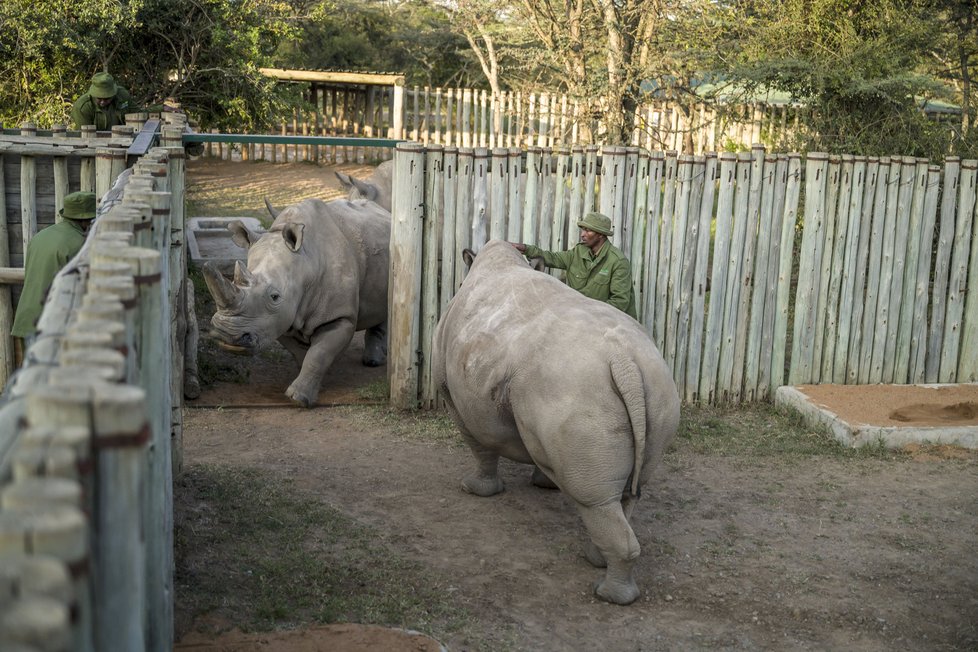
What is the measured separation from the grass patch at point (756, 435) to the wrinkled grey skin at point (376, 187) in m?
3.86

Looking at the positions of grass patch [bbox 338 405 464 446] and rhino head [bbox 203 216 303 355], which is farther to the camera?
grass patch [bbox 338 405 464 446]

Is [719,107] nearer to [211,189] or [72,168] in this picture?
[211,189]

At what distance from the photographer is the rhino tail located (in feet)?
18.4

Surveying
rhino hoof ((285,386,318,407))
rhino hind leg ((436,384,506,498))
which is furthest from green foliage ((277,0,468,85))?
rhino hind leg ((436,384,506,498))

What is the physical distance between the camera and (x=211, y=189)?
2050 centimetres

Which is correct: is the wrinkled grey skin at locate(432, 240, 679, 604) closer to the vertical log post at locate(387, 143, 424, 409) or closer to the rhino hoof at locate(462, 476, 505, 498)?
the rhino hoof at locate(462, 476, 505, 498)

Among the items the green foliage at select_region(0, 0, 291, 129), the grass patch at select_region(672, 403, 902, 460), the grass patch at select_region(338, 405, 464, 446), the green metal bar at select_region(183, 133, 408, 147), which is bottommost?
the grass patch at select_region(338, 405, 464, 446)

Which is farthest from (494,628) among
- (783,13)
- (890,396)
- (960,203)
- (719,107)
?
(719,107)

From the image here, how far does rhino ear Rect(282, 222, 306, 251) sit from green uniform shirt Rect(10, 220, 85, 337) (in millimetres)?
2507

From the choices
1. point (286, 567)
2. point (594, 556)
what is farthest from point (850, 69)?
point (286, 567)

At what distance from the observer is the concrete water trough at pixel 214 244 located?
41.1 feet

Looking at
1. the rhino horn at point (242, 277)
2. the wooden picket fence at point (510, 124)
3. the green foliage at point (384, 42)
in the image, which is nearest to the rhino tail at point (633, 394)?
the rhino horn at point (242, 277)

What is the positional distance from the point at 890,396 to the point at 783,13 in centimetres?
1006

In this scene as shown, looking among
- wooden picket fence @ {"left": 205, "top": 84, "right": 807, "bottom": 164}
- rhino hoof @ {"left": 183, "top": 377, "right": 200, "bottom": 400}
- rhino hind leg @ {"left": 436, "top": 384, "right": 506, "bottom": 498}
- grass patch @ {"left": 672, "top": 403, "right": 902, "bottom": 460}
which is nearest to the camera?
rhino hind leg @ {"left": 436, "top": 384, "right": 506, "bottom": 498}
